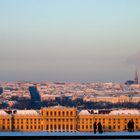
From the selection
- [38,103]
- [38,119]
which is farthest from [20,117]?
[38,103]

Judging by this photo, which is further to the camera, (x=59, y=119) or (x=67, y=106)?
(x=67, y=106)

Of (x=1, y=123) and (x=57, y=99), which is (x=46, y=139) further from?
(x=57, y=99)

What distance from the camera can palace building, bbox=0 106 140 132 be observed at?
67.2m

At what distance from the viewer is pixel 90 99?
11712 centimetres

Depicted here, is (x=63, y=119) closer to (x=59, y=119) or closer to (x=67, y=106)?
(x=59, y=119)

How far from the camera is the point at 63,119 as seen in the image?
236ft

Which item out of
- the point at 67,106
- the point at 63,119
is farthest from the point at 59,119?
the point at 67,106

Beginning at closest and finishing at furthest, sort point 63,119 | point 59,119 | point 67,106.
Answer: point 59,119 → point 63,119 → point 67,106

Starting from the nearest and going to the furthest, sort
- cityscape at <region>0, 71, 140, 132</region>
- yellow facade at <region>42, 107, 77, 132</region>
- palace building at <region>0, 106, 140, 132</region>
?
palace building at <region>0, 106, 140, 132</region> → cityscape at <region>0, 71, 140, 132</region> → yellow facade at <region>42, 107, 77, 132</region>

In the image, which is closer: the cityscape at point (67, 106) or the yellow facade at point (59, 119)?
the cityscape at point (67, 106)

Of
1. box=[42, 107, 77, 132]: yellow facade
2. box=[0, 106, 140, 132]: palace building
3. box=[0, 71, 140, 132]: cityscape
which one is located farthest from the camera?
box=[42, 107, 77, 132]: yellow facade

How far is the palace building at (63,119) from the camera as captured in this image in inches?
2645

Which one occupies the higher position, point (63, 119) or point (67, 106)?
point (67, 106)

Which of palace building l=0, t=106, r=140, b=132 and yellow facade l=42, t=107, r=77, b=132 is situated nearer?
palace building l=0, t=106, r=140, b=132
